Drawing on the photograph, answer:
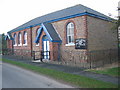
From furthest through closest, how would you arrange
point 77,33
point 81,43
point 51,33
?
point 51,33
point 77,33
point 81,43

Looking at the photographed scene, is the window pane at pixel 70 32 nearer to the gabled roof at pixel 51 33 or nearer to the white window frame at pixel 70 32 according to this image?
the white window frame at pixel 70 32

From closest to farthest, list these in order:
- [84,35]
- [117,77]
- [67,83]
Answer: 1. [67,83]
2. [117,77]
3. [84,35]

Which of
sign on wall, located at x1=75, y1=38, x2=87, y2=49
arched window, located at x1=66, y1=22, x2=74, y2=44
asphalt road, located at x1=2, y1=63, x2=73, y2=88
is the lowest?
asphalt road, located at x1=2, y1=63, x2=73, y2=88

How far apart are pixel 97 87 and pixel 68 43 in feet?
30.1

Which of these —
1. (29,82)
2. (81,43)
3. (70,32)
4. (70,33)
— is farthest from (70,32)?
(29,82)

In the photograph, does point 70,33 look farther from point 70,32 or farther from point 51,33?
point 51,33

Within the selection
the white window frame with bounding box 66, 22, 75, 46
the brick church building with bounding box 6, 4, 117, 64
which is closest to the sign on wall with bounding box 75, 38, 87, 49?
the brick church building with bounding box 6, 4, 117, 64

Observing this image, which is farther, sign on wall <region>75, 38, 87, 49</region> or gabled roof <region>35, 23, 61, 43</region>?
gabled roof <region>35, 23, 61, 43</region>

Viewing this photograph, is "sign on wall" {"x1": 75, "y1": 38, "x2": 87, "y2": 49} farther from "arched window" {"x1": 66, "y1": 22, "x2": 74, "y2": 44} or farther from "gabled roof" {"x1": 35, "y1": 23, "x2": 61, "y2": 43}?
"gabled roof" {"x1": 35, "y1": 23, "x2": 61, "y2": 43}

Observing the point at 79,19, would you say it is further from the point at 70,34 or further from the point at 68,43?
the point at 68,43

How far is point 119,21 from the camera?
7758 millimetres

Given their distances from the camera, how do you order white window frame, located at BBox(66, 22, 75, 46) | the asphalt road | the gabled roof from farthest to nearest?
the gabled roof
white window frame, located at BBox(66, 22, 75, 46)
the asphalt road

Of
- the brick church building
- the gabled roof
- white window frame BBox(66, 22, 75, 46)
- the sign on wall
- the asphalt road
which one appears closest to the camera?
the asphalt road

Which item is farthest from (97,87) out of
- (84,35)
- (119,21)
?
(84,35)
